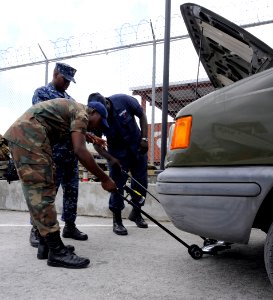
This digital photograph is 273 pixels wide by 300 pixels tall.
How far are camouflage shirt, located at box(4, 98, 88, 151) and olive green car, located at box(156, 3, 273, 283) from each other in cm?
77

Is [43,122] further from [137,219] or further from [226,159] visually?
[137,219]

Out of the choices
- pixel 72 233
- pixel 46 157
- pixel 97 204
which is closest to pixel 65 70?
pixel 46 157

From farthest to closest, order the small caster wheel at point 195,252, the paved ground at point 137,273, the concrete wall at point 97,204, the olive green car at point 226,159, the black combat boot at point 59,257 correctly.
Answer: the concrete wall at point 97,204
the small caster wheel at point 195,252
the black combat boot at point 59,257
the paved ground at point 137,273
the olive green car at point 226,159

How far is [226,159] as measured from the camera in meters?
2.05

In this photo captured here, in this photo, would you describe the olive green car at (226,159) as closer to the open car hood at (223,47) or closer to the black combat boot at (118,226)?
the open car hood at (223,47)

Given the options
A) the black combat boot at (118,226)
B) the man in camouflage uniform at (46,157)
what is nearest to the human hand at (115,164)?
the black combat boot at (118,226)

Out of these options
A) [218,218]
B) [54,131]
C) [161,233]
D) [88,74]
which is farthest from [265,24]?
[218,218]

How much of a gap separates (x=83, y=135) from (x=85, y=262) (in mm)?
871

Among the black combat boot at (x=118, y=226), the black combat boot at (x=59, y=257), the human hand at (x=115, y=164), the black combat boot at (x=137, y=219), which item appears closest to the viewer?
the black combat boot at (x=59, y=257)

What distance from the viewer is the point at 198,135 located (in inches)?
84.7

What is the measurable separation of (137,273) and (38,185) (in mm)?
896

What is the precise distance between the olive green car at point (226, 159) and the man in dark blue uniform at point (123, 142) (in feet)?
5.27

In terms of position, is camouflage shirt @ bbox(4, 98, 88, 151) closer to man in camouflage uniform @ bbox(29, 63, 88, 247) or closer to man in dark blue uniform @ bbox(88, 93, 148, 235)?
man in camouflage uniform @ bbox(29, 63, 88, 247)

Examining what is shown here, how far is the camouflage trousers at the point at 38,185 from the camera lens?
2705 mm
